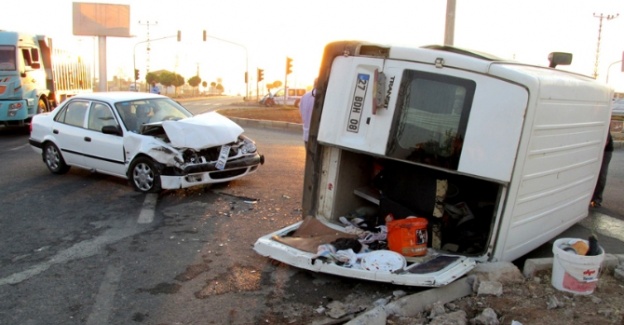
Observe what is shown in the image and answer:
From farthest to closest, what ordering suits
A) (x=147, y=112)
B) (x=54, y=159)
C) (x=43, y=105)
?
(x=43, y=105) → (x=54, y=159) → (x=147, y=112)

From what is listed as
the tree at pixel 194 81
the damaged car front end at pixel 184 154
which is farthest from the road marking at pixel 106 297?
the tree at pixel 194 81

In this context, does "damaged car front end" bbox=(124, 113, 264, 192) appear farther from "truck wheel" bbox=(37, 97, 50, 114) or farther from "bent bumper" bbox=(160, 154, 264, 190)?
"truck wheel" bbox=(37, 97, 50, 114)

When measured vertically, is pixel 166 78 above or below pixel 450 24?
below

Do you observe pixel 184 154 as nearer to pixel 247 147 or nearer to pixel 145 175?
pixel 145 175

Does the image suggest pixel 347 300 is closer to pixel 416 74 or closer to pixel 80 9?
pixel 416 74

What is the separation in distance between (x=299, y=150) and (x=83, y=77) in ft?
46.7

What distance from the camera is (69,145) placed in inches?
348

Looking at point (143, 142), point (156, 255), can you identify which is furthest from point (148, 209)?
point (156, 255)

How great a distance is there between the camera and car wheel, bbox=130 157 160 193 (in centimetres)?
762

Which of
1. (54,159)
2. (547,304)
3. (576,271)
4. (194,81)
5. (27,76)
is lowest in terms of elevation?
(194,81)

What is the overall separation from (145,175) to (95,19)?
57564mm

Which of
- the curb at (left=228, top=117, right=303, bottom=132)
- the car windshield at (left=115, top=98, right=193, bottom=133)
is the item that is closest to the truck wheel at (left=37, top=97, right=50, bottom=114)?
the curb at (left=228, top=117, right=303, bottom=132)

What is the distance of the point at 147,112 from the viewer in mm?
8617

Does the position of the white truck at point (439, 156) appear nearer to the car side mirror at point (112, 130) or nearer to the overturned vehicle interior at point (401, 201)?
the overturned vehicle interior at point (401, 201)
